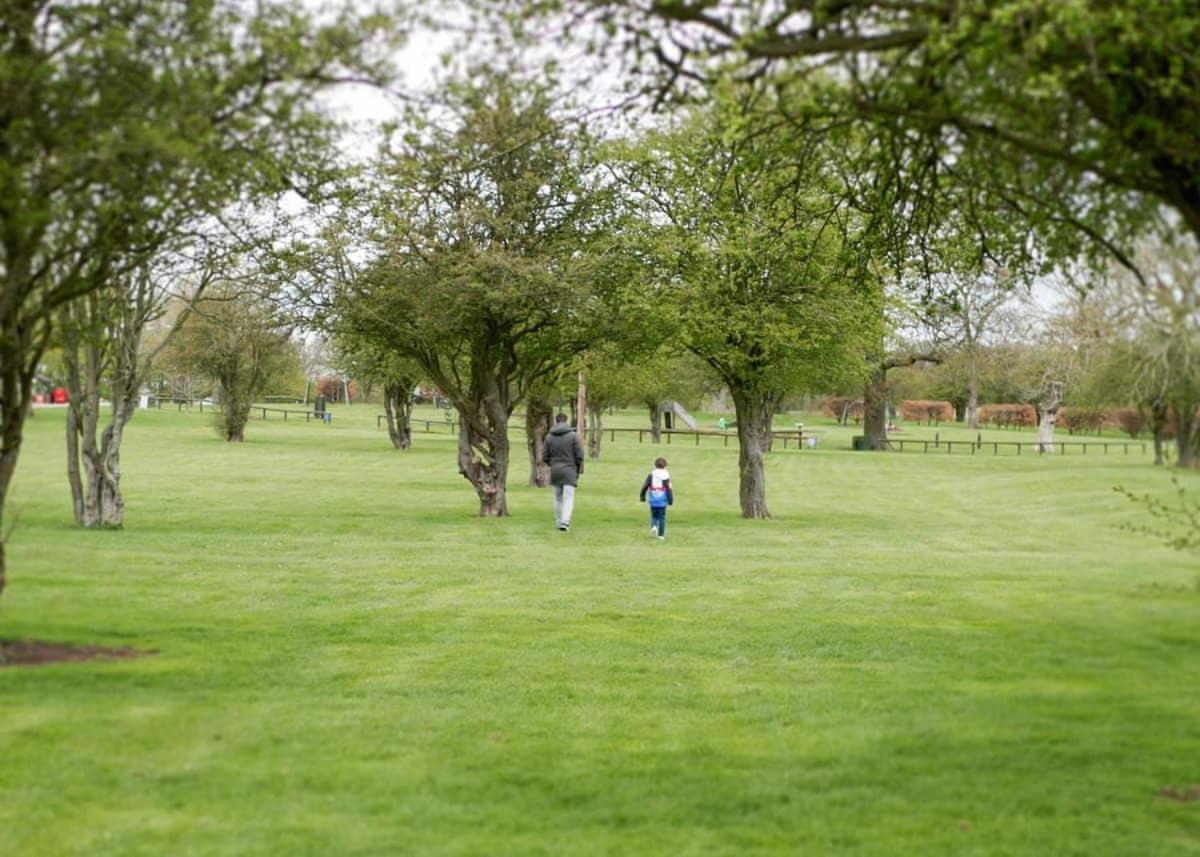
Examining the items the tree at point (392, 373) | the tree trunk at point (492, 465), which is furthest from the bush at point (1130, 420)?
the tree at point (392, 373)

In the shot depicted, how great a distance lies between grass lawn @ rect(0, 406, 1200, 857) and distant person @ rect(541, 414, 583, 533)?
20.9ft

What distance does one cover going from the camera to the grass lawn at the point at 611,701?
7.19 metres

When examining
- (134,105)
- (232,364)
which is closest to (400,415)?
(232,364)

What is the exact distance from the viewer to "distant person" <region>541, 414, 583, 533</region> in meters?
25.6

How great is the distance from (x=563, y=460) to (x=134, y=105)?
1787 cm

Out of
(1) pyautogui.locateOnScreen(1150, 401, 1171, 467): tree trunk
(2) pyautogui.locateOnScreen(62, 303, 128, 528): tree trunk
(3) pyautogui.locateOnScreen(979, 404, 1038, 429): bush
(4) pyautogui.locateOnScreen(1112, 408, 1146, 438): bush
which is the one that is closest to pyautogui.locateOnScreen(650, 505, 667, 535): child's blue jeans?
(2) pyautogui.locateOnScreen(62, 303, 128, 528): tree trunk

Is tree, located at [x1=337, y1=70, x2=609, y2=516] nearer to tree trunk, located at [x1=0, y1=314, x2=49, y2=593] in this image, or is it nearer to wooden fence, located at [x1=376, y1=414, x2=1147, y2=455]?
wooden fence, located at [x1=376, y1=414, x2=1147, y2=455]

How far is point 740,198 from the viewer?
978 inches

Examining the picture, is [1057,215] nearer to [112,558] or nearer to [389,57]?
[389,57]

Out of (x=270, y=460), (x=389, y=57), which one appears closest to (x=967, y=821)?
(x=389, y=57)

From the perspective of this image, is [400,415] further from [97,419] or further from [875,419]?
[97,419]

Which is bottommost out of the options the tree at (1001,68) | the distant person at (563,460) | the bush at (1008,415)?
the distant person at (563,460)

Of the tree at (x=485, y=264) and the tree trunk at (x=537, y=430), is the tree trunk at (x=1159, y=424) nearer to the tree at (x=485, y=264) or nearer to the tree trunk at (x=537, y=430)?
the tree at (x=485, y=264)

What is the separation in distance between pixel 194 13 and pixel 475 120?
7.66ft
